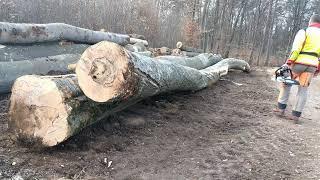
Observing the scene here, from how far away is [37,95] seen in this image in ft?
13.5

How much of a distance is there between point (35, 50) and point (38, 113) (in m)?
3.50

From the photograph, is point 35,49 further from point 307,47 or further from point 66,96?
point 307,47

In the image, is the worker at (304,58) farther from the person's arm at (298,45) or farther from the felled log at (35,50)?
the felled log at (35,50)

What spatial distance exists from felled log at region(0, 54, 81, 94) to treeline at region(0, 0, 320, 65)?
6.92 meters

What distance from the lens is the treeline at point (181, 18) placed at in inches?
594

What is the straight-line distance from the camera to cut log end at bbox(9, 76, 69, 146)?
13.2 ft

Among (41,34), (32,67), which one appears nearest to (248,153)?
(32,67)

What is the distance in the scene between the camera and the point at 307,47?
6312 millimetres

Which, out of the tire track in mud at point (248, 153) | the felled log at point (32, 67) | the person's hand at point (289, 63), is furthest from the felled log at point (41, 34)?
the person's hand at point (289, 63)

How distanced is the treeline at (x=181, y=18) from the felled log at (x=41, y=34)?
5.55 meters

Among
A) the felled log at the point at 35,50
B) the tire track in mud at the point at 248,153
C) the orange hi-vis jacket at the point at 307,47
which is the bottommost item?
the tire track in mud at the point at 248,153

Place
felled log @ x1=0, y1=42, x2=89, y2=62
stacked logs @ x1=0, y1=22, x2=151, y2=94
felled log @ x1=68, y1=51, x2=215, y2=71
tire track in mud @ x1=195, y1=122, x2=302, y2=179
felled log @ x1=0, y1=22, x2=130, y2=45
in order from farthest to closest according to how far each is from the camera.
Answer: felled log @ x1=68, y1=51, x2=215, y2=71, felled log @ x1=0, y1=22, x2=130, y2=45, felled log @ x1=0, y1=42, x2=89, y2=62, stacked logs @ x1=0, y1=22, x2=151, y2=94, tire track in mud @ x1=195, y1=122, x2=302, y2=179

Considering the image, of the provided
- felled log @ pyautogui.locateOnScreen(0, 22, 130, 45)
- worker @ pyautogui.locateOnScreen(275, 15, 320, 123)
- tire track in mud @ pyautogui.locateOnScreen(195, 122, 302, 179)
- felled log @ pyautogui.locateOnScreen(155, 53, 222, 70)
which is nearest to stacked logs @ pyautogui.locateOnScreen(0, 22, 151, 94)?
felled log @ pyautogui.locateOnScreen(0, 22, 130, 45)

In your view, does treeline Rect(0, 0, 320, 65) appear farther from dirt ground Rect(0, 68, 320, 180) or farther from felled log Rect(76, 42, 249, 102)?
felled log Rect(76, 42, 249, 102)
